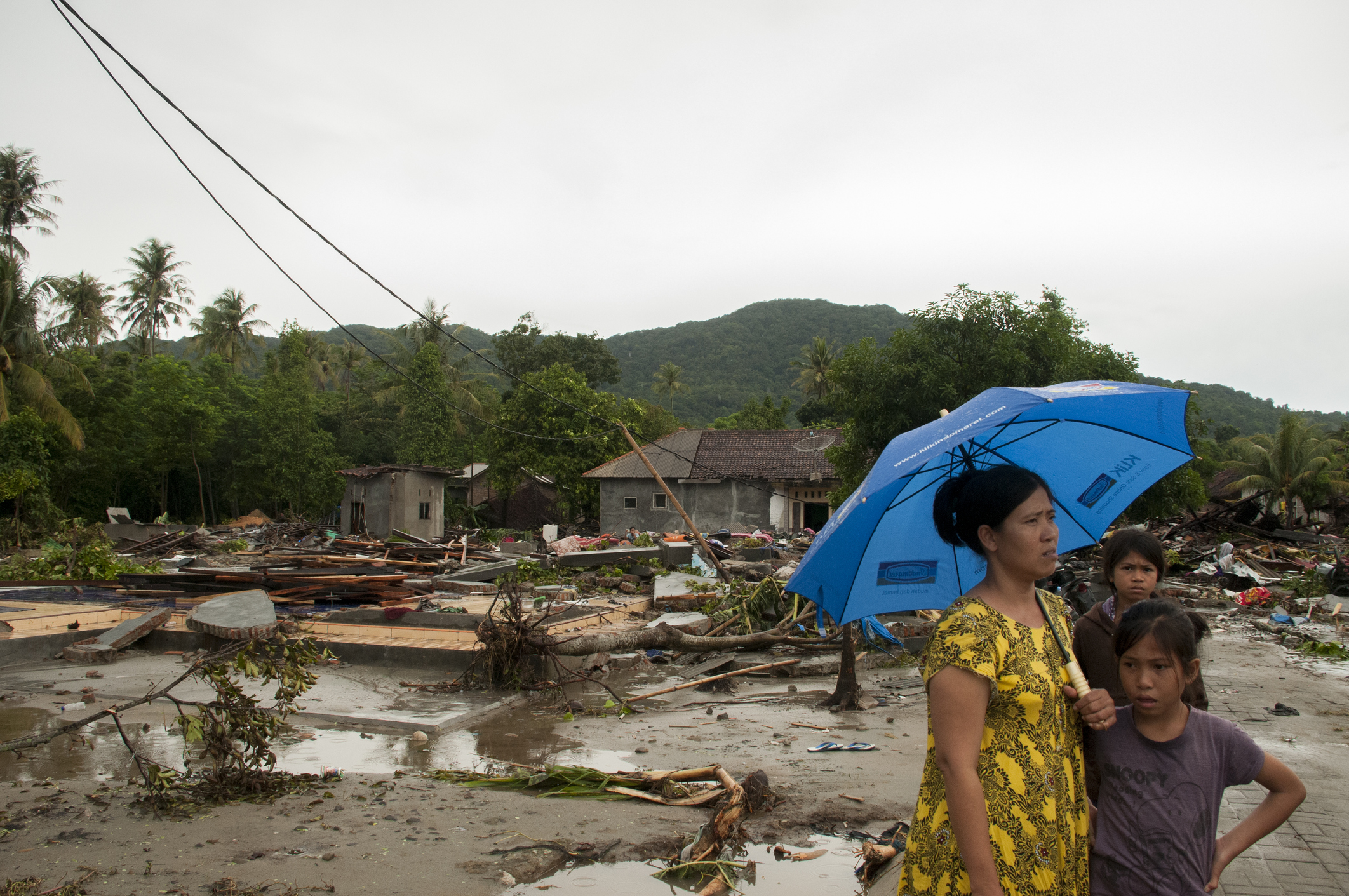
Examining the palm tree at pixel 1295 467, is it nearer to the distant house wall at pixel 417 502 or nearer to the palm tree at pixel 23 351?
the distant house wall at pixel 417 502

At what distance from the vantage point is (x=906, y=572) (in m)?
3.12

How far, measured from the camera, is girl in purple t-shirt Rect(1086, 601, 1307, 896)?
7.12ft

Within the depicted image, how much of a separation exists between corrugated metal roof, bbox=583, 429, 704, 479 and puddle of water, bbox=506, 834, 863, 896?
89.7 feet

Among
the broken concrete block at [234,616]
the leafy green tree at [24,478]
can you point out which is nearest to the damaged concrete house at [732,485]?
the leafy green tree at [24,478]

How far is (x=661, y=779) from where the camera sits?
5582mm

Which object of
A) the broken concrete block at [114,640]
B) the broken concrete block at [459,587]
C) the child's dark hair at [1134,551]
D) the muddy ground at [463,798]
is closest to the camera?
the child's dark hair at [1134,551]

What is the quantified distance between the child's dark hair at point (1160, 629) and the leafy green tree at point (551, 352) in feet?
159

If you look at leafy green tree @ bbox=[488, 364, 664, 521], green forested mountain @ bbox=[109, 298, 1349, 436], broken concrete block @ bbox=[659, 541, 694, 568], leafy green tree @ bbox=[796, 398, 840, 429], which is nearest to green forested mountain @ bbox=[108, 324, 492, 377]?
green forested mountain @ bbox=[109, 298, 1349, 436]

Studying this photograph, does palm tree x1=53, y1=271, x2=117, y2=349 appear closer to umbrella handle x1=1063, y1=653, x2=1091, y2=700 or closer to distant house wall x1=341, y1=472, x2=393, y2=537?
distant house wall x1=341, y1=472, x2=393, y2=537

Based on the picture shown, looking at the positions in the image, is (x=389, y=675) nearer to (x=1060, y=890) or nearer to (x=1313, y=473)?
(x=1060, y=890)

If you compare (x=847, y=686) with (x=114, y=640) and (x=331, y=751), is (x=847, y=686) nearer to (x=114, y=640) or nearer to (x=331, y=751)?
(x=331, y=751)

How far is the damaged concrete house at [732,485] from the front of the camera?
106ft

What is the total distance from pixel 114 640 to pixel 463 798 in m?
7.83

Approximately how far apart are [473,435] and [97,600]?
3050 centimetres
